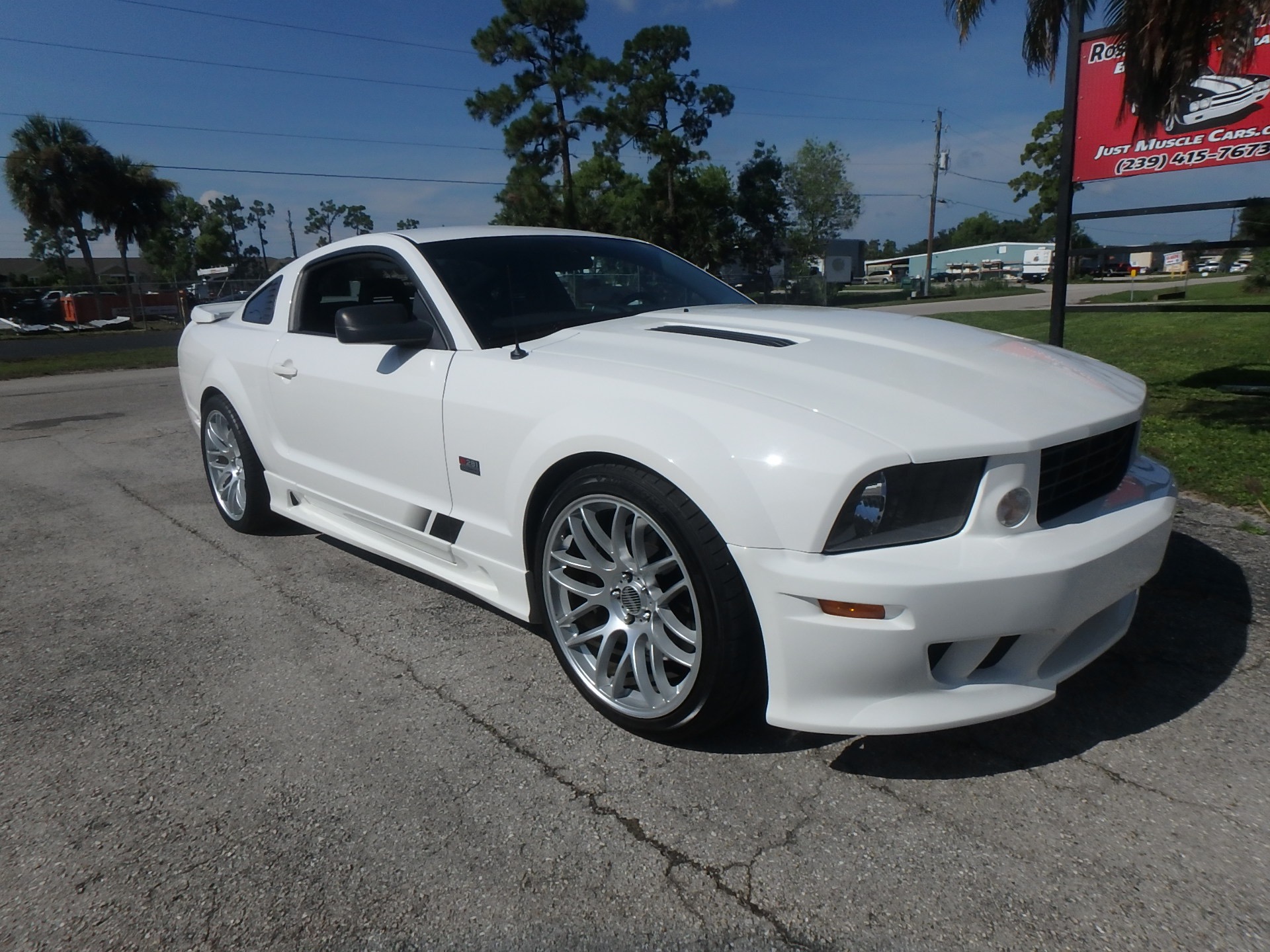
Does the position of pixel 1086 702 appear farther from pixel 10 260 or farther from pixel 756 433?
pixel 10 260

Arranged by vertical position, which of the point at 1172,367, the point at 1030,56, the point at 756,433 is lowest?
the point at 1172,367

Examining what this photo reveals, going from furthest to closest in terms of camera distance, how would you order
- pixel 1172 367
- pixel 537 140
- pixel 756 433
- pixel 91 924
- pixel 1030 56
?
1. pixel 537 140
2. pixel 1172 367
3. pixel 1030 56
4. pixel 756 433
5. pixel 91 924

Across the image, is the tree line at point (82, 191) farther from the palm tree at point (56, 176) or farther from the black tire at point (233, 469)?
the black tire at point (233, 469)

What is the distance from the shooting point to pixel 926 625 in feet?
6.82

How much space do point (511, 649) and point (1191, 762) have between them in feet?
6.90

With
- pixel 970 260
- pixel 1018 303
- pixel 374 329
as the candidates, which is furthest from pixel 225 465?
pixel 970 260

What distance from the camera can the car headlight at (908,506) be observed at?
2141 mm

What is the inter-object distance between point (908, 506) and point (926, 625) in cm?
29

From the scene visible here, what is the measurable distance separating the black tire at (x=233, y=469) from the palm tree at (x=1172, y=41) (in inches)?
212

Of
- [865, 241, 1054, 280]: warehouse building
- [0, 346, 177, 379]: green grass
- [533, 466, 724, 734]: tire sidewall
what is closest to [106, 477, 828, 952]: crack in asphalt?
[533, 466, 724, 734]: tire sidewall

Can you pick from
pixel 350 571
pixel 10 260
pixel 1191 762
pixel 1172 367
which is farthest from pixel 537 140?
pixel 10 260

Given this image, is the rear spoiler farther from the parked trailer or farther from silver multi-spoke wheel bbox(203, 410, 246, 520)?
the parked trailer

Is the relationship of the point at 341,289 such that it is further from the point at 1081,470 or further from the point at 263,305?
the point at 1081,470

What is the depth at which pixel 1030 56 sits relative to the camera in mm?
6527
